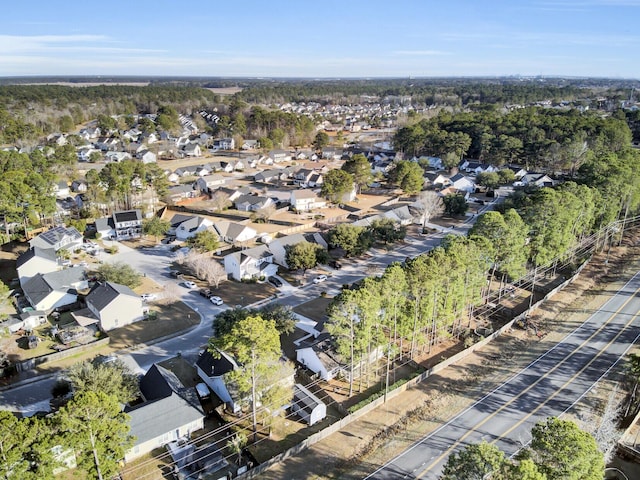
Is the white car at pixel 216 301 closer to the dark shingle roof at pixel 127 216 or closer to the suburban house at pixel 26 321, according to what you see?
the suburban house at pixel 26 321

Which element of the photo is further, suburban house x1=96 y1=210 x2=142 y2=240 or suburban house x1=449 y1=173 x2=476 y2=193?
suburban house x1=449 y1=173 x2=476 y2=193

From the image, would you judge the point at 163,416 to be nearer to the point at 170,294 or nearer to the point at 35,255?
the point at 170,294

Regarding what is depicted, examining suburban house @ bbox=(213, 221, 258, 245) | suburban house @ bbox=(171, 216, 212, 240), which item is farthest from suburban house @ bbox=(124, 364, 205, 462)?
suburban house @ bbox=(171, 216, 212, 240)

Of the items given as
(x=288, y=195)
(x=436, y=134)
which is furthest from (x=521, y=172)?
(x=288, y=195)

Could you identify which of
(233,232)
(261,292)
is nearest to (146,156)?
(233,232)

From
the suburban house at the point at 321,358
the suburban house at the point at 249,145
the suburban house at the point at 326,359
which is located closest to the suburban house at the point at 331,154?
the suburban house at the point at 249,145

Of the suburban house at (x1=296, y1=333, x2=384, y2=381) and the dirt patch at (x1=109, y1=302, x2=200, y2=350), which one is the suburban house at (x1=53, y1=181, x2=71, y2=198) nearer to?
the dirt patch at (x1=109, y1=302, x2=200, y2=350)
